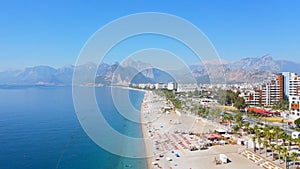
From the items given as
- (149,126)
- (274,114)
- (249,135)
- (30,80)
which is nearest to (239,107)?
(274,114)

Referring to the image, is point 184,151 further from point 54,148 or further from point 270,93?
point 270,93

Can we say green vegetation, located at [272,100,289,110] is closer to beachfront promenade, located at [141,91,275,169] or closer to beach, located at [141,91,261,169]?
beach, located at [141,91,261,169]

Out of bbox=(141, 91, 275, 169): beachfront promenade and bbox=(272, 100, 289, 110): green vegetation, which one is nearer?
bbox=(141, 91, 275, 169): beachfront promenade

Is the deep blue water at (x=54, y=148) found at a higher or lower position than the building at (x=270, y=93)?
lower

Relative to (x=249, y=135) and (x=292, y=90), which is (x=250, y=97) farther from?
(x=249, y=135)

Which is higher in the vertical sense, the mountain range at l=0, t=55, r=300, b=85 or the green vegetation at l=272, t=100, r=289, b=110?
the mountain range at l=0, t=55, r=300, b=85

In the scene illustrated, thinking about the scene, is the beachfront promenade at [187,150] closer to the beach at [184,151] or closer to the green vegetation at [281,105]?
the beach at [184,151]

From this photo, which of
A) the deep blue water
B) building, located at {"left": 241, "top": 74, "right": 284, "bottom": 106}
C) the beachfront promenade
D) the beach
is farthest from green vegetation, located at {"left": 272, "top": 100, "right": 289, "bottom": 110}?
the deep blue water

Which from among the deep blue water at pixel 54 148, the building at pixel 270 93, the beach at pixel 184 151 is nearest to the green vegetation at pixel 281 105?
the building at pixel 270 93
